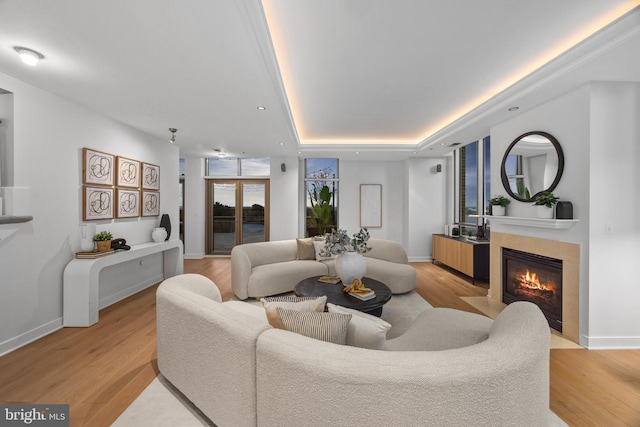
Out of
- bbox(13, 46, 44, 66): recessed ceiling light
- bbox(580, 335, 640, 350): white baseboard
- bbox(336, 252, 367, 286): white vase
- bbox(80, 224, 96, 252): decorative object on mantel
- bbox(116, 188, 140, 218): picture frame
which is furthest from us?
bbox(116, 188, 140, 218): picture frame

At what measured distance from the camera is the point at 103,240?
3.41 m

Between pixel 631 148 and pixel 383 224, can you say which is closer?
pixel 631 148

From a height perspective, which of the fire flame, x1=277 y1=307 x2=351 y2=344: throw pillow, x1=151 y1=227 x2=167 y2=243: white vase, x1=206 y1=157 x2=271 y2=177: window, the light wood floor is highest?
x1=206 y1=157 x2=271 y2=177: window

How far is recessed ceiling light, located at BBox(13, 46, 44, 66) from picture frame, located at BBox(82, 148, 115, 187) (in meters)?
1.28

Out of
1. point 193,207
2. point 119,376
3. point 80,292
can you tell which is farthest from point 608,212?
point 193,207

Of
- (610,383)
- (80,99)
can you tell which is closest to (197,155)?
(80,99)

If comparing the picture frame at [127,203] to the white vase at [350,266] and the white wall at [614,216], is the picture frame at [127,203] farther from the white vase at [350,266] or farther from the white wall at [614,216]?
the white wall at [614,216]

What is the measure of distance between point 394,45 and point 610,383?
3087mm

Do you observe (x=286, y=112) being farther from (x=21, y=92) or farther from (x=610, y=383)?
(x=610, y=383)

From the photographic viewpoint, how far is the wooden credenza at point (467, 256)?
4.66 m

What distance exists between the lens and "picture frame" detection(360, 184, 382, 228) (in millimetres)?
6855

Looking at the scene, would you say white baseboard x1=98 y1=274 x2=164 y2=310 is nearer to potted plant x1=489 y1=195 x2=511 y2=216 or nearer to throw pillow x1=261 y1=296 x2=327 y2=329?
throw pillow x1=261 y1=296 x2=327 y2=329

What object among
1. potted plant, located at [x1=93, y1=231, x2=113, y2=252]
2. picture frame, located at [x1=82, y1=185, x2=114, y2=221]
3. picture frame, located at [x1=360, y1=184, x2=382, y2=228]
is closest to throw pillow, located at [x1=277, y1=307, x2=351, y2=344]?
potted plant, located at [x1=93, y1=231, x2=113, y2=252]

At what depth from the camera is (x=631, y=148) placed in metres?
2.56
